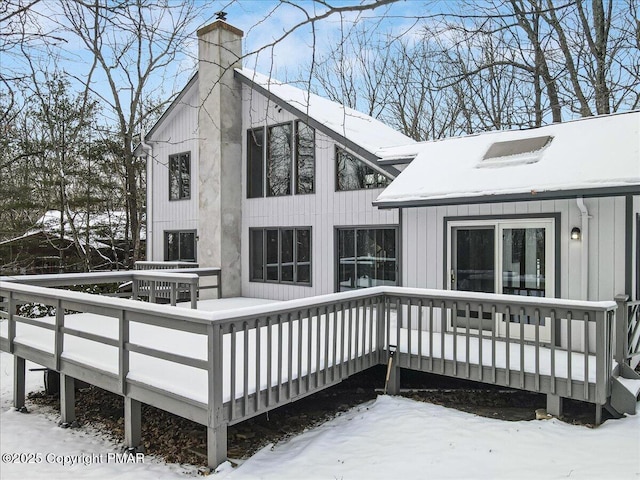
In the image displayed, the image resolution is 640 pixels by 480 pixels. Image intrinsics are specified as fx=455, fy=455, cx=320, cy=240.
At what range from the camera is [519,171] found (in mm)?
6180

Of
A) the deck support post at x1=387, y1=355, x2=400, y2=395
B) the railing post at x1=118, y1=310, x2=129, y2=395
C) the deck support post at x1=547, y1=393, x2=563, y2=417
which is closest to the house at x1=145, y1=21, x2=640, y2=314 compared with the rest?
the deck support post at x1=547, y1=393, x2=563, y2=417

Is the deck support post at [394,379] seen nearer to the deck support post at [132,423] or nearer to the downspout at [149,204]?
the deck support post at [132,423]

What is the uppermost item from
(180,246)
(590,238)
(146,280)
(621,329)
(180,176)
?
(180,176)

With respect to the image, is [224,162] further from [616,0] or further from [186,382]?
[616,0]

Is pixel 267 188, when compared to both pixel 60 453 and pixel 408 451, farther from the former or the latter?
pixel 408 451

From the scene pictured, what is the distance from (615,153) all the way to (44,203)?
53.4ft

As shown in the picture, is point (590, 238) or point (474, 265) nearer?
point (590, 238)

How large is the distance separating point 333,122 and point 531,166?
192 inches

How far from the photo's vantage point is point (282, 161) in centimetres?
1075

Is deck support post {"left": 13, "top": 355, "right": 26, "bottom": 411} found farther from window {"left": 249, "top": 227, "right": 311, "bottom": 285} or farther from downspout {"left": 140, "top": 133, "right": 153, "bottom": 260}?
downspout {"left": 140, "top": 133, "right": 153, "bottom": 260}

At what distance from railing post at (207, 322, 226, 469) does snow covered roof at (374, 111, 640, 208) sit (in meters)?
3.74

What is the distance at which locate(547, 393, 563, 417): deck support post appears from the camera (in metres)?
4.55

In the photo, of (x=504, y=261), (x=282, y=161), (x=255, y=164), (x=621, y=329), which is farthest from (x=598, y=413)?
(x=255, y=164)

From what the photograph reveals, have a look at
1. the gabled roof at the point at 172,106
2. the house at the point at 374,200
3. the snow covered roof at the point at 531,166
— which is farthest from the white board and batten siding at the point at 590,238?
the gabled roof at the point at 172,106
